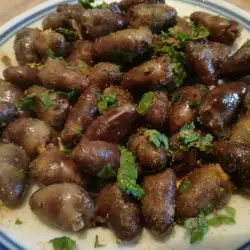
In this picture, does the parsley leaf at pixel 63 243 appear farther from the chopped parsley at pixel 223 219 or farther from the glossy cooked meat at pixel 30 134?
the chopped parsley at pixel 223 219

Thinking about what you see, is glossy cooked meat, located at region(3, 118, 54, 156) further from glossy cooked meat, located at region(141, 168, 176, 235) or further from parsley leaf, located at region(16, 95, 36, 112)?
glossy cooked meat, located at region(141, 168, 176, 235)

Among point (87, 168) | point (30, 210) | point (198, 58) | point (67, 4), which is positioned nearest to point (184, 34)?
point (198, 58)

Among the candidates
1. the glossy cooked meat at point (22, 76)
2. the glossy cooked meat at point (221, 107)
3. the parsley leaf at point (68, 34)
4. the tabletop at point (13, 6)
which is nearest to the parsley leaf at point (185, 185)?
the glossy cooked meat at point (221, 107)

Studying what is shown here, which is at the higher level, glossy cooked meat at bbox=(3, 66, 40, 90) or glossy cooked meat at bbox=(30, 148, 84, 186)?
glossy cooked meat at bbox=(3, 66, 40, 90)

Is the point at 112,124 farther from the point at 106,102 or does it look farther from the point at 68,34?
the point at 68,34

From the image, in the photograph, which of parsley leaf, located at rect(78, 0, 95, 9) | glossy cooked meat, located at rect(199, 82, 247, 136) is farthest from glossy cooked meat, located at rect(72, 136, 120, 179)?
parsley leaf, located at rect(78, 0, 95, 9)

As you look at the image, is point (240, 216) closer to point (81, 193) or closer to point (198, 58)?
point (81, 193)
